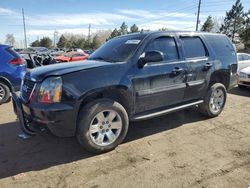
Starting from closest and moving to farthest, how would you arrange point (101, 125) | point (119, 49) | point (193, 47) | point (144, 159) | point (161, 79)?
point (144, 159) < point (101, 125) < point (161, 79) < point (119, 49) < point (193, 47)

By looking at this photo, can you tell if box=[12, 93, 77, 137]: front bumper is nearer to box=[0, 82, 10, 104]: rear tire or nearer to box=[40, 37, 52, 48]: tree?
box=[0, 82, 10, 104]: rear tire

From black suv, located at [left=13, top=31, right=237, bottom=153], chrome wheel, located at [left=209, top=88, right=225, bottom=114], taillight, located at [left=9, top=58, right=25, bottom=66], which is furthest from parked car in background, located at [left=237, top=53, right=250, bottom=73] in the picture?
taillight, located at [left=9, top=58, right=25, bottom=66]

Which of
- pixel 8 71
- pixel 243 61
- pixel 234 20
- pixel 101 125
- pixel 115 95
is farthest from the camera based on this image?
pixel 234 20

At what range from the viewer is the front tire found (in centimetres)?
398

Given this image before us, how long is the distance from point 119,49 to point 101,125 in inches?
58.8

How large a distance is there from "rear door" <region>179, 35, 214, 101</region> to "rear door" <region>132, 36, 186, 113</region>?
0.64 feet

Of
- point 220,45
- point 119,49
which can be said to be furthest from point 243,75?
point 119,49

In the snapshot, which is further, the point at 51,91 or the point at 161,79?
the point at 161,79

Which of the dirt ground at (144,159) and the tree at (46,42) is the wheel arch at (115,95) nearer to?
the dirt ground at (144,159)

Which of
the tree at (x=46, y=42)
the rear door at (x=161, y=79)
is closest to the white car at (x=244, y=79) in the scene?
the rear door at (x=161, y=79)

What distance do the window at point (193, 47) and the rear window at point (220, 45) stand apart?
0.33 m

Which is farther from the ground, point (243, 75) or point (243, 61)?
point (243, 61)

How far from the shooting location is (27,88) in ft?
14.0

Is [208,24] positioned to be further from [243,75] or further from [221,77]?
[221,77]
